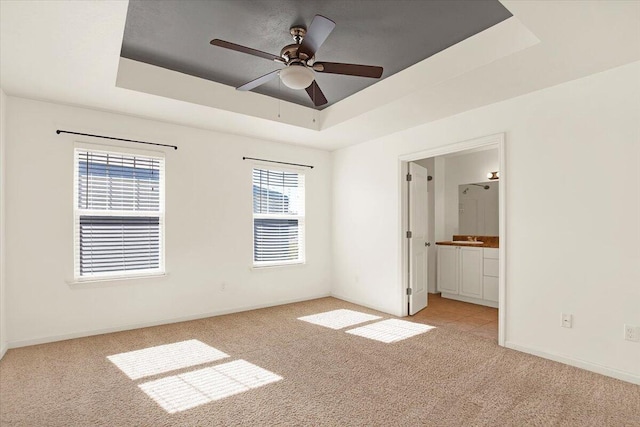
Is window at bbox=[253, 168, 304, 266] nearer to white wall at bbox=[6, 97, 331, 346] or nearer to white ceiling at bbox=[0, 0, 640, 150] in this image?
white wall at bbox=[6, 97, 331, 346]

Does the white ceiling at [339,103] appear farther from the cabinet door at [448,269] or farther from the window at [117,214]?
the cabinet door at [448,269]

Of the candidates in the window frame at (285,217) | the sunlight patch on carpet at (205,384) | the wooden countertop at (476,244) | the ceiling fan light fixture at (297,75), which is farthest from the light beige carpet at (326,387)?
the ceiling fan light fixture at (297,75)

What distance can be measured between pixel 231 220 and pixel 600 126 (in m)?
4.12

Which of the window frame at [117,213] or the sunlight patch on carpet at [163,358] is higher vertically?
the window frame at [117,213]

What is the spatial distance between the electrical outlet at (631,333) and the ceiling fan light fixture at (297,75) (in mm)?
3145

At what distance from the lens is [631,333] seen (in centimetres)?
267

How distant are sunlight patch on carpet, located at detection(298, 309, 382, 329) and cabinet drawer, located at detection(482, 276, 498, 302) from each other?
185cm

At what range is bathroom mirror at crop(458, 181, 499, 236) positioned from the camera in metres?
5.89

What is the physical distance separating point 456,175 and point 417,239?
2145mm

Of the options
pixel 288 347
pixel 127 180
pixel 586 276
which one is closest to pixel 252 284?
pixel 288 347

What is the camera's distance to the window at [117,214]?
375cm

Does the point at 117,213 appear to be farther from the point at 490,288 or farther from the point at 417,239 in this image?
the point at 490,288

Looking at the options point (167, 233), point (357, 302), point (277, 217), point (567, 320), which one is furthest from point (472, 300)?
point (167, 233)

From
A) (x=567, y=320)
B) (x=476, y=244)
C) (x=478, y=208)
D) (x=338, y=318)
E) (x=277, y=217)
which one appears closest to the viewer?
(x=567, y=320)
